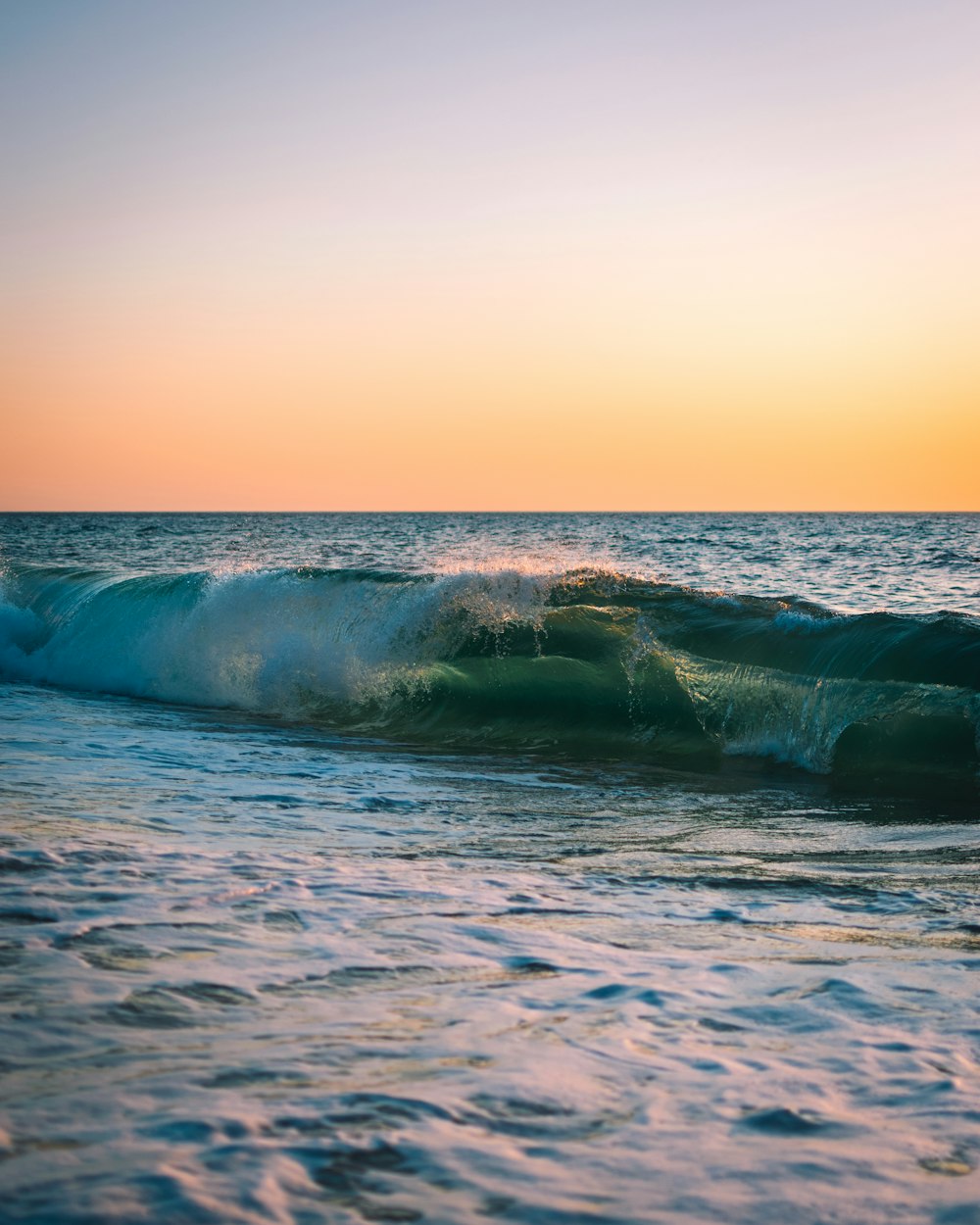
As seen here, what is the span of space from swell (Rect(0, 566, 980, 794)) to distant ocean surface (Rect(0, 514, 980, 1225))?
51mm

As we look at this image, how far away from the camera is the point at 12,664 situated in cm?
1387

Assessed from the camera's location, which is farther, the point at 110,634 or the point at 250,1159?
the point at 110,634

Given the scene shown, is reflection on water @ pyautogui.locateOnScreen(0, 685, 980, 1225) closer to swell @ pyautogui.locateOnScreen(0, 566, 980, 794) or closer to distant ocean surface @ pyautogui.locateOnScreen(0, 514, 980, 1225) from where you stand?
distant ocean surface @ pyautogui.locateOnScreen(0, 514, 980, 1225)

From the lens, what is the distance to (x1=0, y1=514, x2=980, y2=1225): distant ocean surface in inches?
88.0

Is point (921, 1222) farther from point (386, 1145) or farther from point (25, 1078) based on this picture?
point (25, 1078)

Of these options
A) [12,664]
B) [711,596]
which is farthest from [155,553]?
[711,596]

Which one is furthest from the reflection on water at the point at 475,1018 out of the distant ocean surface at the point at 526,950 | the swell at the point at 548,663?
the swell at the point at 548,663

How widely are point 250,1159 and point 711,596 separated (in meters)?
9.18

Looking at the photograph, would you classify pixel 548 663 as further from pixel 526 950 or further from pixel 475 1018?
pixel 475 1018

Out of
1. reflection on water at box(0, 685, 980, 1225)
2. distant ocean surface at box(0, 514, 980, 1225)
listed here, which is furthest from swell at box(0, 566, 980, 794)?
reflection on water at box(0, 685, 980, 1225)

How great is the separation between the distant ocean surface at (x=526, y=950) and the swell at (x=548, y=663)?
0.05 meters

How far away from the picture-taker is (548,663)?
1066 centimetres

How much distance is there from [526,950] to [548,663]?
7087 millimetres

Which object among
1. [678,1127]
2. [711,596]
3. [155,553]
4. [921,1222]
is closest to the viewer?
[921,1222]
